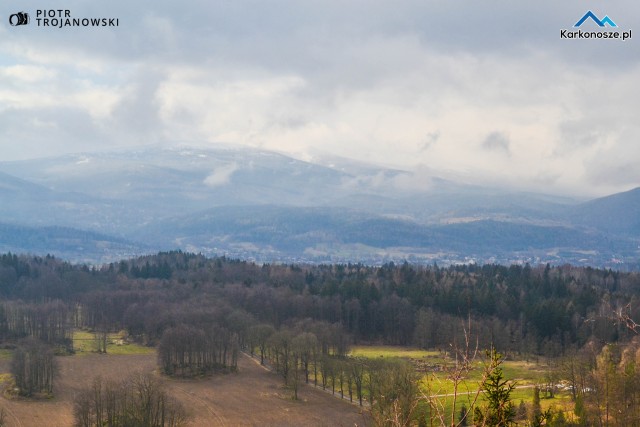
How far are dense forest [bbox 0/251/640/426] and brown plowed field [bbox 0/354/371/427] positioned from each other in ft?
7.29

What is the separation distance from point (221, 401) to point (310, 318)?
1216 inches

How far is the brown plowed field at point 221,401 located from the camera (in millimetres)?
60156

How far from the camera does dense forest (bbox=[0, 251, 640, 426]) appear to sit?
6731 centimetres

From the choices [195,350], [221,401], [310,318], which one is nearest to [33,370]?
[221,401]

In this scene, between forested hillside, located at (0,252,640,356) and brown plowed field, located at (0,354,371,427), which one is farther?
forested hillside, located at (0,252,640,356)

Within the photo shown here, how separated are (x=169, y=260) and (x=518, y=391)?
117 metres

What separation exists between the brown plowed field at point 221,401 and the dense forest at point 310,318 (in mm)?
2221

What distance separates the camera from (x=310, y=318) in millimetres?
97188

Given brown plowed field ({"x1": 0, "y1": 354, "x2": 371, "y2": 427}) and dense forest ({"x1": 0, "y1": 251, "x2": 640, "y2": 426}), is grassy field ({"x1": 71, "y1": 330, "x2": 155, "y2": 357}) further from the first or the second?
brown plowed field ({"x1": 0, "y1": 354, "x2": 371, "y2": 427})

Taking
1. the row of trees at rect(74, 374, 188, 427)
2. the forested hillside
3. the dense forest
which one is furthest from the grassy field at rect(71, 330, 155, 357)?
the row of trees at rect(74, 374, 188, 427)

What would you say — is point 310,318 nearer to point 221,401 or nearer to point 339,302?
point 339,302

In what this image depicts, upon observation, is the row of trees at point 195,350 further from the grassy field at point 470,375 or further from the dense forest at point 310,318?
the grassy field at point 470,375

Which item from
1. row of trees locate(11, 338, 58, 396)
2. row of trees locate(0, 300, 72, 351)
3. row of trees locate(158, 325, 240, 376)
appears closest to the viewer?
row of trees locate(11, 338, 58, 396)

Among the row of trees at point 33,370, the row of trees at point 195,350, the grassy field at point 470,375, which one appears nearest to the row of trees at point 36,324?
the row of trees at point 195,350
